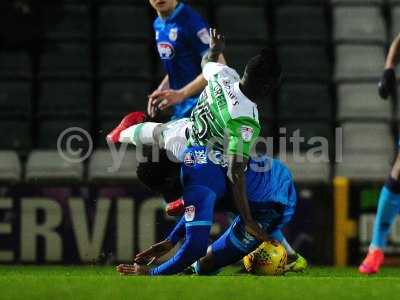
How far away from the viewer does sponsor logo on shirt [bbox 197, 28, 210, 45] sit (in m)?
7.07

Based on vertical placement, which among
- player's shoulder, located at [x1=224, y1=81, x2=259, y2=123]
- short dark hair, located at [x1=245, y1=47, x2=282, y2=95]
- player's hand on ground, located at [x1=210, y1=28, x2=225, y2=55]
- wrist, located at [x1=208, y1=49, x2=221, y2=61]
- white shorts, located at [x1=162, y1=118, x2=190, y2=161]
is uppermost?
player's hand on ground, located at [x1=210, y1=28, x2=225, y2=55]

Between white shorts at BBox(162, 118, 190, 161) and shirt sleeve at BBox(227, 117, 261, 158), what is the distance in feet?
1.62

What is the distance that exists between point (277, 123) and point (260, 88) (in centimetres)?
375

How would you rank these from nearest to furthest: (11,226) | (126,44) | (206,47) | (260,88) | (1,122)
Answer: (260,88), (206,47), (11,226), (1,122), (126,44)

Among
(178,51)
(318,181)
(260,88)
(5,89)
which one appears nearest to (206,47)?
(178,51)

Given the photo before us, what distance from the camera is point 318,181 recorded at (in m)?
8.33

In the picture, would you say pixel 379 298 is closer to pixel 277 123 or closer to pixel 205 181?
pixel 205 181

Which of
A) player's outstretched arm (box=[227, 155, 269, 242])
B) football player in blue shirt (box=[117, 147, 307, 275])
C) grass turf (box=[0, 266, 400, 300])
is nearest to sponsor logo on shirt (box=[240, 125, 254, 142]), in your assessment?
player's outstretched arm (box=[227, 155, 269, 242])

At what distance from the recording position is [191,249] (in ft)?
19.8

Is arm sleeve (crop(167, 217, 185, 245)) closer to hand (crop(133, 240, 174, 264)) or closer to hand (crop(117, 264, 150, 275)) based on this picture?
hand (crop(133, 240, 174, 264))

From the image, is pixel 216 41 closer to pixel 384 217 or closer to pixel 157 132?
pixel 157 132

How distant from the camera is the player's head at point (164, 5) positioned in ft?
23.4

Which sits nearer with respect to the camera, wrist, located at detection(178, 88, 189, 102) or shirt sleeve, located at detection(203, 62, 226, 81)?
shirt sleeve, located at detection(203, 62, 226, 81)

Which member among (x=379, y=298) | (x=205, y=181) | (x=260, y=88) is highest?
(x=260, y=88)
